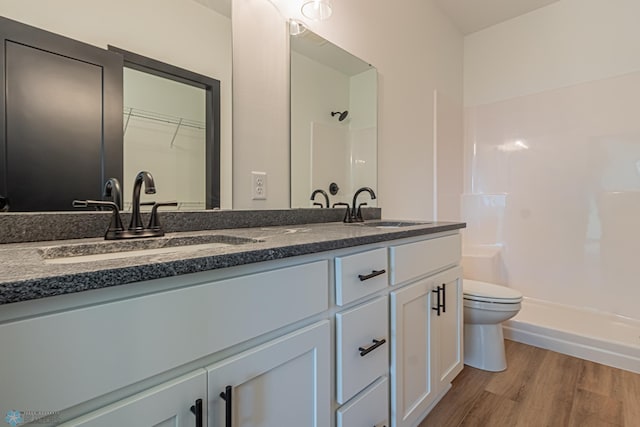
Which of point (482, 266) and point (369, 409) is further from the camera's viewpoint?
point (482, 266)

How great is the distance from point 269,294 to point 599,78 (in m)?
2.92

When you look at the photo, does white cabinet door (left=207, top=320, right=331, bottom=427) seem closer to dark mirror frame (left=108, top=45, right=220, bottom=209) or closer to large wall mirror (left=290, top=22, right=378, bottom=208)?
dark mirror frame (left=108, top=45, right=220, bottom=209)

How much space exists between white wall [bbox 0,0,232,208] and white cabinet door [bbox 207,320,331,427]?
2.33 ft

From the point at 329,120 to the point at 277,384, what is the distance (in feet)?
4.54

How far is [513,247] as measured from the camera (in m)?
2.68

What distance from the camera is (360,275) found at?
93 cm

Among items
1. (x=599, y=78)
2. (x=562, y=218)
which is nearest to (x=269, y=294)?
(x=562, y=218)

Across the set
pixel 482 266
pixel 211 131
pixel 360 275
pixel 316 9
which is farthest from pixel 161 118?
pixel 482 266

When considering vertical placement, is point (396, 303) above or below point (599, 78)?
below

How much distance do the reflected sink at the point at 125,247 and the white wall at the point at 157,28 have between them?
11.5 inches

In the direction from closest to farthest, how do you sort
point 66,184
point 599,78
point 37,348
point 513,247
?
point 37,348 → point 66,184 → point 599,78 → point 513,247

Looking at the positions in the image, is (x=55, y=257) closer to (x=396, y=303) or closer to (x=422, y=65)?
(x=396, y=303)

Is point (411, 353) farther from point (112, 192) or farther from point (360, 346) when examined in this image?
point (112, 192)

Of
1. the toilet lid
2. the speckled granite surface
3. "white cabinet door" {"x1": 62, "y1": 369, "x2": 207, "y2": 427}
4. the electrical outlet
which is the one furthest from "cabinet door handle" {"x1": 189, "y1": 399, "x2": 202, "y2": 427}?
the toilet lid
